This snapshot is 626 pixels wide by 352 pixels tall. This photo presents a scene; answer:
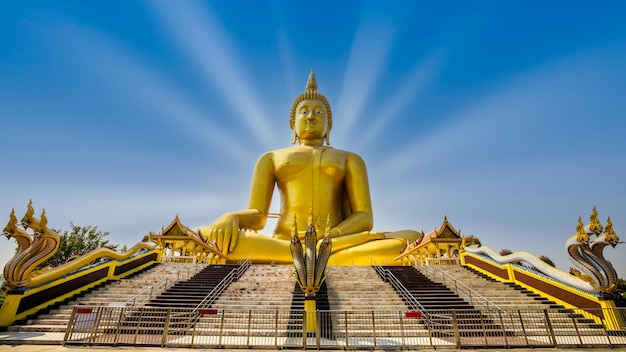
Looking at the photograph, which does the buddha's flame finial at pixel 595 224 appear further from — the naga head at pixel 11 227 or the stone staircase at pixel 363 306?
the naga head at pixel 11 227

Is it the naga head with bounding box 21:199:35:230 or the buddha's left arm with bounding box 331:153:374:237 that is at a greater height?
the buddha's left arm with bounding box 331:153:374:237

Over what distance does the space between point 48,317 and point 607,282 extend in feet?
47.6

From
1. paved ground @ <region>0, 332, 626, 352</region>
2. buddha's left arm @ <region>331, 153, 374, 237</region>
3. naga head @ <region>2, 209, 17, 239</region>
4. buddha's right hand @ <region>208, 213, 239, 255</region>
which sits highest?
buddha's left arm @ <region>331, 153, 374, 237</region>

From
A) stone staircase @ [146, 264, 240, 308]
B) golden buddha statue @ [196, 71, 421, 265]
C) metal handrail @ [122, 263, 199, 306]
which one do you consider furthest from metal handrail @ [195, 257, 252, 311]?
golden buddha statue @ [196, 71, 421, 265]

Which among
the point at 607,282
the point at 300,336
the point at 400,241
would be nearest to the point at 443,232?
the point at 400,241

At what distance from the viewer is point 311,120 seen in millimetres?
22156

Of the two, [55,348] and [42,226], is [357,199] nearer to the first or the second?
[42,226]

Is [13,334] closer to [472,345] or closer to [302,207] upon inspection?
[472,345]

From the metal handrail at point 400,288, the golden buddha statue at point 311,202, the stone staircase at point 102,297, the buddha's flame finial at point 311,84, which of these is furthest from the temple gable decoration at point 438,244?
the buddha's flame finial at point 311,84

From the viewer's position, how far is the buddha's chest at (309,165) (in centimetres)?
2073

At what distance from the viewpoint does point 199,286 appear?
35.6 ft

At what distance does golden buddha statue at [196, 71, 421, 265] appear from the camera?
55.8 feet

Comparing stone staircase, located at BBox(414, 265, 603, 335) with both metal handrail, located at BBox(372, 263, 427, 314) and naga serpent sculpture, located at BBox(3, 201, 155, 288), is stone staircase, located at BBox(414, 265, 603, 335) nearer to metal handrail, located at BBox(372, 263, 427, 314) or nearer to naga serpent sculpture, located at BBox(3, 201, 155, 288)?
metal handrail, located at BBox(372, 263, 427, 314)

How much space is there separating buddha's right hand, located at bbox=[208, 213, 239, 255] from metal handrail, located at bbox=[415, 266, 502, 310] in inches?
351
